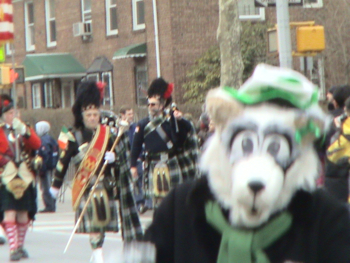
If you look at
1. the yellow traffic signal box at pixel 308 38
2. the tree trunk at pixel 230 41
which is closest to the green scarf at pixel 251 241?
the yellow traffic signal box at pixel 308 38

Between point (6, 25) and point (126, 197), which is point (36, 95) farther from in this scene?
point (126, 197)

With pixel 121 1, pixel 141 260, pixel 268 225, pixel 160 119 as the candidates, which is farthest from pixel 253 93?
pixel 121 1

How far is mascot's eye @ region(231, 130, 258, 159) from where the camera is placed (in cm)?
281

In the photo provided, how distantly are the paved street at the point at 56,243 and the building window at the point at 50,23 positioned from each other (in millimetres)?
17893

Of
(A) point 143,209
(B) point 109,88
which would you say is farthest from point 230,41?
(B) point 109,88

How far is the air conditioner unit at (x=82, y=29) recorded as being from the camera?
2956 cm

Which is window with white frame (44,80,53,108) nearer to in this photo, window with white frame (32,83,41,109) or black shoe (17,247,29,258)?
window with white frame (32,83,41,109)

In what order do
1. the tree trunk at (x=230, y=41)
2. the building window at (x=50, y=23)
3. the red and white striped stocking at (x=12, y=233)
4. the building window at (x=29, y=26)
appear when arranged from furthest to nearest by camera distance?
the building window at (x=29, y=26)
the building window at (x=50, y=23)
the tree trunk at (x=230, y=41)
the red and white striped stocking at (x=12, y=233)

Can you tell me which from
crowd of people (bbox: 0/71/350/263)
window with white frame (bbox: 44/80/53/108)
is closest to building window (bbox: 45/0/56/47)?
window with white frame (bbox: 44/80/53/108)

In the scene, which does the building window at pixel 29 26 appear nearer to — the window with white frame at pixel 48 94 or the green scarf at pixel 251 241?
the window with white frame at pixel 48 94

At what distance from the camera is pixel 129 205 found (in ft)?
28.1

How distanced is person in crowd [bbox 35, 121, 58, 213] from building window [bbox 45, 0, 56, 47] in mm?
16449

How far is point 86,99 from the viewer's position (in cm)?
848

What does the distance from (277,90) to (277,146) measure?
0.19 m
